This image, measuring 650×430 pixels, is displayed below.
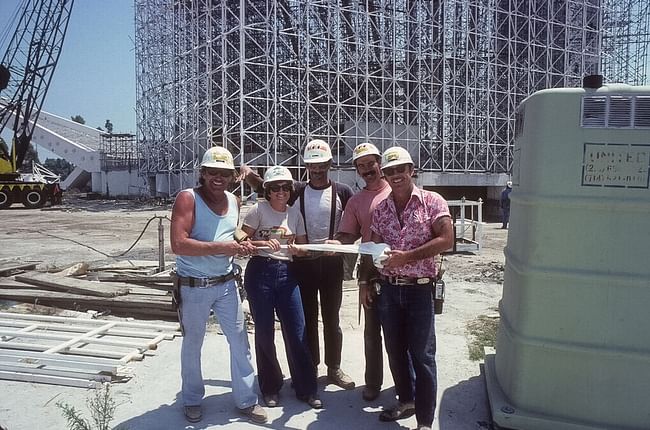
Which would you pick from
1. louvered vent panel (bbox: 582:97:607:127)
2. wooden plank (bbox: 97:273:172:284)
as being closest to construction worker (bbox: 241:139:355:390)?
louvered vent panel (bbox: 582:97:607:127)

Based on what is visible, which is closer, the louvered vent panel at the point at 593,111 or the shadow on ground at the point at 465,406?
the louvered vent panel at the point at 593,111

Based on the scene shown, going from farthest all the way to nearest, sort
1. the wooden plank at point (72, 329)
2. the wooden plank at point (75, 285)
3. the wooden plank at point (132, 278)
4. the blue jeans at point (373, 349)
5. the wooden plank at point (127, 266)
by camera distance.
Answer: the wooden plank at point (127, 266) → the wooden plank at point (132, 278) → the wooden plank at point (75, 285) → the wooden plank at point (72, 329) → the blue jeans at point (373, 349)

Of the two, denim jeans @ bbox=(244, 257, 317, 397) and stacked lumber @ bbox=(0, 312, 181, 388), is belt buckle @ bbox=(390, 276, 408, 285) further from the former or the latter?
stacked lumber @ bbox=(0, 312, 181, 388)

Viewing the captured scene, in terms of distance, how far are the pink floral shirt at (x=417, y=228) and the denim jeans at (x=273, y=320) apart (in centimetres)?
75

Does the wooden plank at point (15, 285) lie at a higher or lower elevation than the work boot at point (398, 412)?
higher

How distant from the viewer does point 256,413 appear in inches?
136

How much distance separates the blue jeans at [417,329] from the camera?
3.14m

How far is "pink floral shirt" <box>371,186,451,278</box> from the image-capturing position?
3137mm

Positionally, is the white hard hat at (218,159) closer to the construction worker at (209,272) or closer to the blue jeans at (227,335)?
the construction worker at (209,272)

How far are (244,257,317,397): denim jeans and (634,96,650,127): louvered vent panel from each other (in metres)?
2.26

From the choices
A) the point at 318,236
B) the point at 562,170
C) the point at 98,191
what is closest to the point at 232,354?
the point at 318,236

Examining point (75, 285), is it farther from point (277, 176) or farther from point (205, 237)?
point (277, 176)

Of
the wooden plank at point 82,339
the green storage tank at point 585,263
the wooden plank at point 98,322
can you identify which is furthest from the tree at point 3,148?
the green storage tank at point 585,263

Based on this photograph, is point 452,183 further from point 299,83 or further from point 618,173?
point 618,173
